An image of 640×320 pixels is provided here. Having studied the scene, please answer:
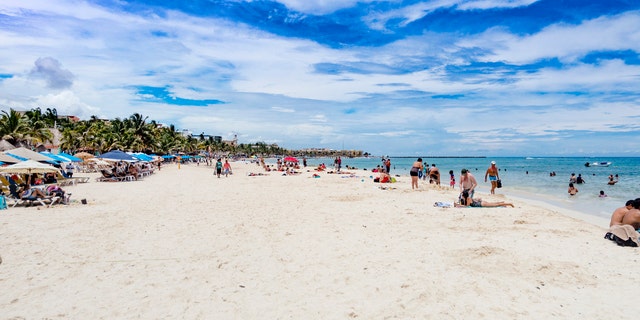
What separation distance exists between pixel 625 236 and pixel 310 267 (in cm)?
645

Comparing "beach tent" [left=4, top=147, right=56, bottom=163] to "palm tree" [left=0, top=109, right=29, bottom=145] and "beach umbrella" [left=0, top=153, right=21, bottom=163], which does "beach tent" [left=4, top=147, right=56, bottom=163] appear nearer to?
"beach umbrella" [left=0, top=153, right=21, bottom=163]

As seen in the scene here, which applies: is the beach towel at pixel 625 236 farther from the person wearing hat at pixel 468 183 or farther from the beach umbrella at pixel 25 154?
the beach umbrella at pixel 25 154

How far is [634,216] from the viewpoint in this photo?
297 inches

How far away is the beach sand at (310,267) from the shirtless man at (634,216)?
2.47ft

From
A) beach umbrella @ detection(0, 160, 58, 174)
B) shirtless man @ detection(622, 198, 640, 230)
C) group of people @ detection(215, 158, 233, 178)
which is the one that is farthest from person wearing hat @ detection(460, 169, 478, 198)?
group of people @ detection(215, 158, 233, 178)

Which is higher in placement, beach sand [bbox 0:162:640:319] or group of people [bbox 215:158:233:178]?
group of people [bbox 215:158:233:178]

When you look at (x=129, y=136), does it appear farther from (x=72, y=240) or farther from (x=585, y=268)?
(x=585, y=268)

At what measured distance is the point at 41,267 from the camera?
5777 millimetres

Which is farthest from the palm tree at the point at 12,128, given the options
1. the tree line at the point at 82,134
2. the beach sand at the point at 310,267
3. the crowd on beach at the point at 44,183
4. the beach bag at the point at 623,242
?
the beach bag at the point at 623,242

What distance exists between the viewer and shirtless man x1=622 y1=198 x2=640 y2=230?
751 cm

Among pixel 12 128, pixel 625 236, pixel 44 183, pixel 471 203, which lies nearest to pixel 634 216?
pixel 625 236

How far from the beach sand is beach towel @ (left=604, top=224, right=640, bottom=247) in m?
0.19

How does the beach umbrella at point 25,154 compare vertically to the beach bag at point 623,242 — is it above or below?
above

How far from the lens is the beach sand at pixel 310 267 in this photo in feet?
14.4
